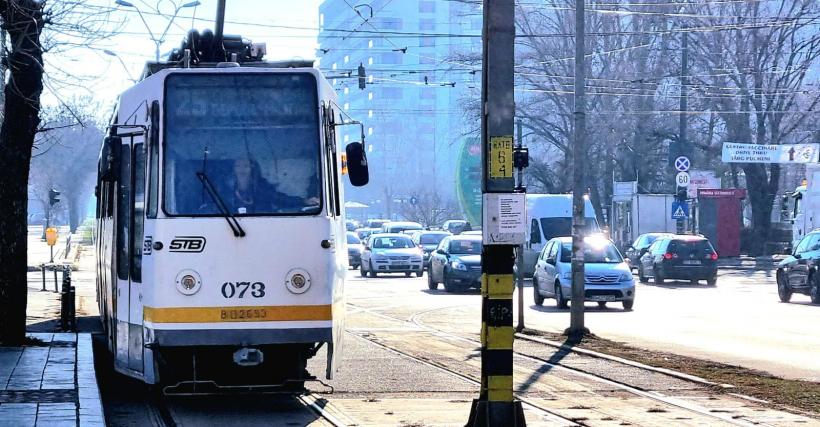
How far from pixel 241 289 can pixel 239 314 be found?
219 mm

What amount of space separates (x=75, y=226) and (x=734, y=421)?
99.3 meters

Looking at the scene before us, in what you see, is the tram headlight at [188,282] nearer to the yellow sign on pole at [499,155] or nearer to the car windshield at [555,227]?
the yellow sign on pole at [499,155]

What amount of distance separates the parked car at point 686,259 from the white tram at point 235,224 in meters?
29.3

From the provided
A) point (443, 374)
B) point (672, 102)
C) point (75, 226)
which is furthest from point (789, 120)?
point (75, 226)

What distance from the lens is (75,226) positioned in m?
107

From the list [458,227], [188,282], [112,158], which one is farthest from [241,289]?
[458,227]

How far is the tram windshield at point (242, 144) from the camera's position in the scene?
480 inches

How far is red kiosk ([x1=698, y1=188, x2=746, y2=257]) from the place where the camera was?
55.7 m

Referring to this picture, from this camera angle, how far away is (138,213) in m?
12.9

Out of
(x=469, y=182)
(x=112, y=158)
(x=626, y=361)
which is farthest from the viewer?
(x=469, y=182)

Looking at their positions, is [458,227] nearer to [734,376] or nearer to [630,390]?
[734,376]

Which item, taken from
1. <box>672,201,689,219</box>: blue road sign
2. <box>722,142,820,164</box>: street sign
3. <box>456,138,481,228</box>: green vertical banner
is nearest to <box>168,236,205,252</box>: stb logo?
<box>672,201,689,219</box>: blue road sign

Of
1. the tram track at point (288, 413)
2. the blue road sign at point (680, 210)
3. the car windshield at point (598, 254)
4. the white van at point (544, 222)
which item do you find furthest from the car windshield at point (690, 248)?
the tram track at point (288, 413)

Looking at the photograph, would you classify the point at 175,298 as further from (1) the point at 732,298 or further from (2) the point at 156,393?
(1) the point at 732,298
